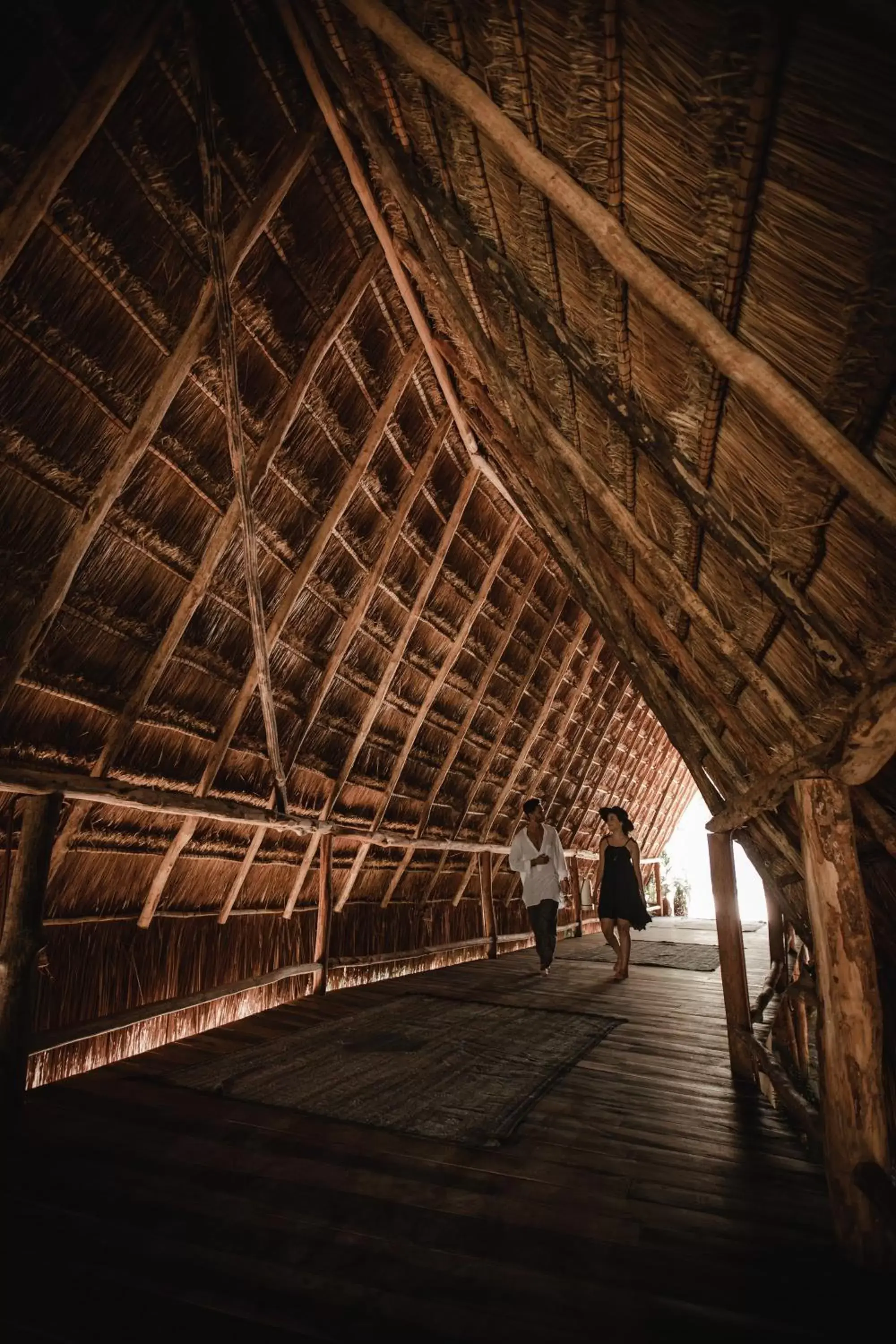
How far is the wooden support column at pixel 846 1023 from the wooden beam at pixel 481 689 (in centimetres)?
423

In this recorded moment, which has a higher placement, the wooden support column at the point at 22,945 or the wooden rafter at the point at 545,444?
the wooden rafter at the point at 545,444

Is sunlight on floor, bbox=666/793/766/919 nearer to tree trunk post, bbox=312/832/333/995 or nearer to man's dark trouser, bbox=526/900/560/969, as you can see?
man's dark trouser, bbox=526/900/560/969

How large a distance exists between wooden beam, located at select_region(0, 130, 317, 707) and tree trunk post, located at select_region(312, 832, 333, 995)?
2467 mm

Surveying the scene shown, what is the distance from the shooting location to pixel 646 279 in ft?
4.76

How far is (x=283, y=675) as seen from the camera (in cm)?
416

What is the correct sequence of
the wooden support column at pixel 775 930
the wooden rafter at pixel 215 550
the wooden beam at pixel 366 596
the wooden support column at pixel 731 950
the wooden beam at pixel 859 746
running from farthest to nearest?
the wooden beam at pixel 366 596 → the wooden support column at pixel 775 930 → the wooden rafter at pixel 215 550 → the wooden support column at pixel 731 950 → the wooden beam at pixel 859 746

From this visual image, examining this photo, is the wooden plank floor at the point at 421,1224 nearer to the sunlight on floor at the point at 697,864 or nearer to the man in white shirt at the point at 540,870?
the man in white shirt at the point at 540,870

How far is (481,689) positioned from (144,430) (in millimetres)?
3675

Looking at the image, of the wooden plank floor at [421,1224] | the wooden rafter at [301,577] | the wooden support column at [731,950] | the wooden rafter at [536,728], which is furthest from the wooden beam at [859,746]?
the wooden rafter at [536,728]

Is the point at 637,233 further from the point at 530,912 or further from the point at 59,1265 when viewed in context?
the point at 530,912

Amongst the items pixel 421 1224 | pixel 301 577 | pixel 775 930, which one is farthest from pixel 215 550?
pixel 775 930

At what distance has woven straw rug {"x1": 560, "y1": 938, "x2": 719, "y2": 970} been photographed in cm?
613

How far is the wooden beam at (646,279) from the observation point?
4.02 ft

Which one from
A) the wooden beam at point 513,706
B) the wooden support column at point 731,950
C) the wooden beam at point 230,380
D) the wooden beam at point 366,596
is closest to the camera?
the wooden beam at point 230,380
